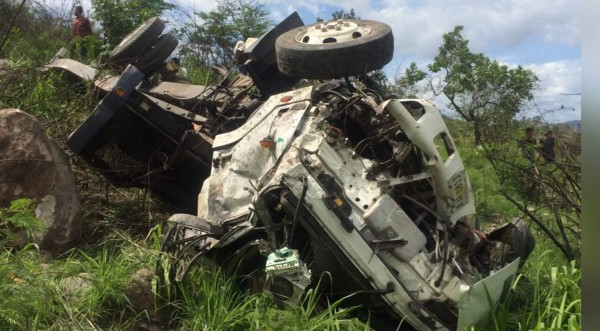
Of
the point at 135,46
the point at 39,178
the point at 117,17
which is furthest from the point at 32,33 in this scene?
the point at 39,178

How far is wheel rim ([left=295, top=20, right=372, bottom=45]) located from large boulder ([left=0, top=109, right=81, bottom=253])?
1.97 metres

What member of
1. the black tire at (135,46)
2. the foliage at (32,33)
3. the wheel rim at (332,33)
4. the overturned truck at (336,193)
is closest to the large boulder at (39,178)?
the overturned truck at (336,193)

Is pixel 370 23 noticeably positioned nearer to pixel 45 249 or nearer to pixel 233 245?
pixel 233 245

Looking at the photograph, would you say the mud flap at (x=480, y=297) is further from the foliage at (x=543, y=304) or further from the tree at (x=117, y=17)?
the tree at (x=117, y=17)

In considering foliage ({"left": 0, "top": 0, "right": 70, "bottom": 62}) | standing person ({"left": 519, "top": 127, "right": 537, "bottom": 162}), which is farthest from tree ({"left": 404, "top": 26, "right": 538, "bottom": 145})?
foliage ({"left": 0, "top": 0, "right": 70, "bottom": 62})

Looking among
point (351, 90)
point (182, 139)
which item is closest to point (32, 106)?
point (182, 139)

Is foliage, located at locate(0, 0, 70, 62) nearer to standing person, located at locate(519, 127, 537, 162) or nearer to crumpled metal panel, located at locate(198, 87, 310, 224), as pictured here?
crumpled metal panel, located at locate(198, 87, 310, 224)

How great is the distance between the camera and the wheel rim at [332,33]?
3988 mm

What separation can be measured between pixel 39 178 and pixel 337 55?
2270mm

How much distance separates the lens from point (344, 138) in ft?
12.2

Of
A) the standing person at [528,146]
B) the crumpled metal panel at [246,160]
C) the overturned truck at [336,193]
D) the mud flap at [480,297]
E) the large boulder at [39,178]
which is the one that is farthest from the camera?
the standing person at [528,146]

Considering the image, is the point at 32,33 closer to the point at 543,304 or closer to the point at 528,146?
the point at 528,146

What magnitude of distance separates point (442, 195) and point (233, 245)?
4.22ft

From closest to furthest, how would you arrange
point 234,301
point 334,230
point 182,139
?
point 334,230
point 234,301
point 182,139
